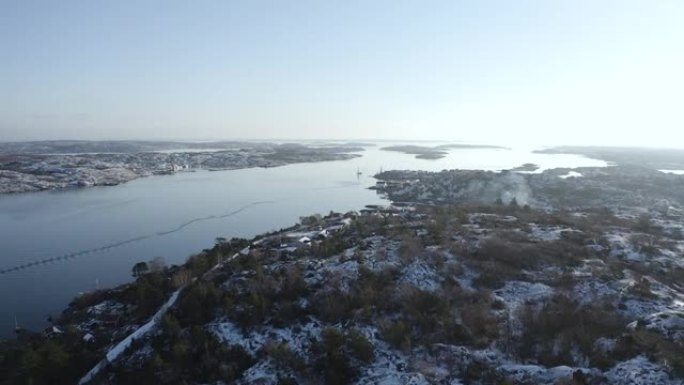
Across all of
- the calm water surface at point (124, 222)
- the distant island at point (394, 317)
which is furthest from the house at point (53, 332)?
the calm water surface at point (124, 222)

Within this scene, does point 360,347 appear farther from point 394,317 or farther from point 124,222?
point 124,222

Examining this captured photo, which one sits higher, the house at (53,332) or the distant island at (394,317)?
the distant island at (394,317)

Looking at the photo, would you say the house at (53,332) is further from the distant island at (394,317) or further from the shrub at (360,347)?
the shrub at (360,347)

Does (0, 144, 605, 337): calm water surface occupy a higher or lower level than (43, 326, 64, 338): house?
lower

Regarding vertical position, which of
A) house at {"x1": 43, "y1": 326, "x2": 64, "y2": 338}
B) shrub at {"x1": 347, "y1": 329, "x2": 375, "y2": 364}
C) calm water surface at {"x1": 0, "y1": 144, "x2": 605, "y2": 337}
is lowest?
calm water surface at {"x1": 0, "y1": 144, "x2": 605, "y2": 337}

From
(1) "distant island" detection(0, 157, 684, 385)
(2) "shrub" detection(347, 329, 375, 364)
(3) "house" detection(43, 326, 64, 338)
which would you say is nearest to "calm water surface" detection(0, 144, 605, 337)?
(3) "house" detection(43, 326, 64, 338)

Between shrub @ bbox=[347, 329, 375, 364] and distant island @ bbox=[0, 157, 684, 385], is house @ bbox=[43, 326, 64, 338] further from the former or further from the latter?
shrub @ bbox=[347, 329, 375, 364]

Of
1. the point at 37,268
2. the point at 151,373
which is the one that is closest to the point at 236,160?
the point at 37,268

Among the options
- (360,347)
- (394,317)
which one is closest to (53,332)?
(360,347)

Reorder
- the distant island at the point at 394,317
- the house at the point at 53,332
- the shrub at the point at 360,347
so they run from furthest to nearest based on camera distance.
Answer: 1. the house at the point at 53,332
2. the shrub at the point at 360,347
3. the distant island at the point at 394,317
